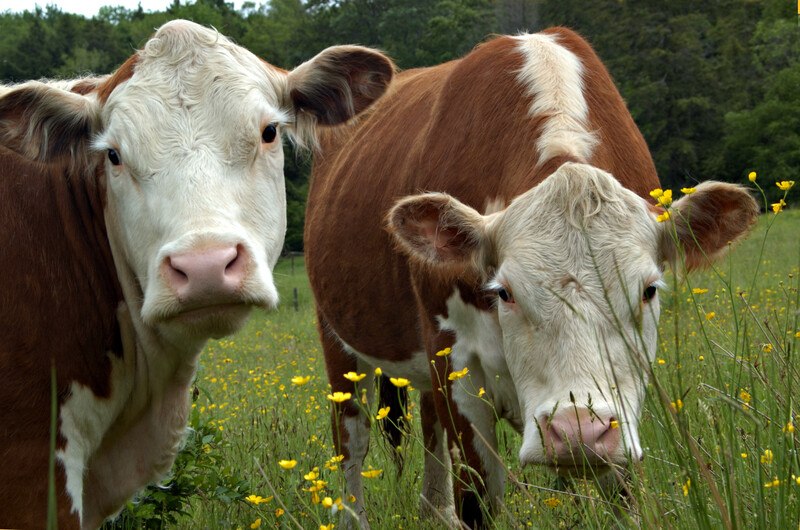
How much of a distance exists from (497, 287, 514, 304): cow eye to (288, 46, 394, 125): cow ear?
3.74 feet

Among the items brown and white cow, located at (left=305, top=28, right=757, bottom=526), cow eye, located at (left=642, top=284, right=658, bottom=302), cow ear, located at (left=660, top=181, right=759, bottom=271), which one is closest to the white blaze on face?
brown and white cow, located at (left=305, top=28, right=757, bottom=526)

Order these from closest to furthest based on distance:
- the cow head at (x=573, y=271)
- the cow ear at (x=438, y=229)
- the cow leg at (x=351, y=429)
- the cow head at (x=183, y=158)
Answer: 1. the cow head at (x=183, y=158)
2. the cow head at (x=573, y=271)
3. the cow ear at (x=438, y=229)
4. the cow leg at (x=351, y=429)

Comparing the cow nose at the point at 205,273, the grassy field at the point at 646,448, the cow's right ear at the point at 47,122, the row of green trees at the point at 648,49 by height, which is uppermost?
the cow's right ear at the point at 47,122

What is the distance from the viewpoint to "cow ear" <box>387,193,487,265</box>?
12.9ft

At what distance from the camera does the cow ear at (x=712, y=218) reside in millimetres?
3777

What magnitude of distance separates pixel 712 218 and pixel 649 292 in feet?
1.78

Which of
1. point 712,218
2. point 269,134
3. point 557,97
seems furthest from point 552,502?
point 557,97

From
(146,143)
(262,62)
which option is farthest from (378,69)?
(146,143)

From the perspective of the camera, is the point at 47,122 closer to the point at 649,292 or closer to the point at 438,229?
the point at 438,229

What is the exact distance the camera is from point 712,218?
3898mm

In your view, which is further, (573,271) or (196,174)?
(573,271)

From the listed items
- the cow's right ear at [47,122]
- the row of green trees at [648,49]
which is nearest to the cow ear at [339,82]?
the cow's right ear at [47,122]

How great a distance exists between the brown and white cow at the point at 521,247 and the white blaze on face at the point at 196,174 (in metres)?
0.61

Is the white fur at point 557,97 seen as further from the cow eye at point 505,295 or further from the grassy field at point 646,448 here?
the grassy field at point 646,448
